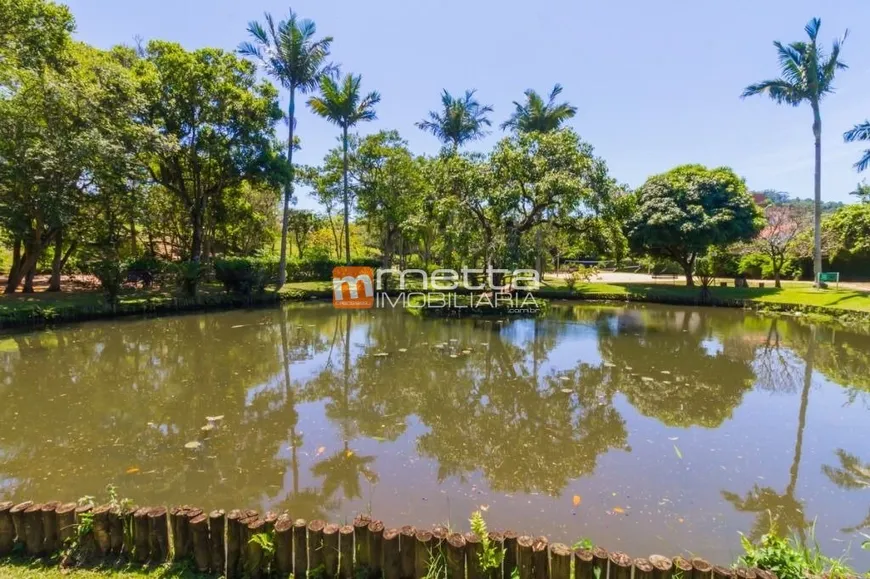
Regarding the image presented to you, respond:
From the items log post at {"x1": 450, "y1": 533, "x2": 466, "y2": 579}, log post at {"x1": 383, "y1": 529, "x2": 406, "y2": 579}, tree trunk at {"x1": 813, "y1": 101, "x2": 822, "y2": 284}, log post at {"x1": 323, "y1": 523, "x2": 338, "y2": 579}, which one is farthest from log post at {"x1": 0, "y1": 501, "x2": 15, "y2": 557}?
tree trunk at {"x1": 813, "y1": 101, "x2": 822, "y2": 284}

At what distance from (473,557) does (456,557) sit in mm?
103

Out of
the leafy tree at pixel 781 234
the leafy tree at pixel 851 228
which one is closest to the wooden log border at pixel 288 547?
the leafy tree at pixel 781 234

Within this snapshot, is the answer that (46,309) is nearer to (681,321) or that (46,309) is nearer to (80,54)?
(80,54)

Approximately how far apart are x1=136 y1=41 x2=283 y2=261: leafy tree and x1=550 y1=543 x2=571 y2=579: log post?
59.1 ft

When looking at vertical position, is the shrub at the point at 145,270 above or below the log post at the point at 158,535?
above

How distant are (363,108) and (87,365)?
1799cm

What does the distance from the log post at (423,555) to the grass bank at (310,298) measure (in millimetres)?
14424

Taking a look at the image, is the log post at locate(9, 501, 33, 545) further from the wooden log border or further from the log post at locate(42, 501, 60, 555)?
the log post at locate(42, 501, 60, 555)

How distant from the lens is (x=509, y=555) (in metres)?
2.62

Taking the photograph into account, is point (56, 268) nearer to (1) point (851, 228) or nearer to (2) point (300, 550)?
(2) point (300, 550)

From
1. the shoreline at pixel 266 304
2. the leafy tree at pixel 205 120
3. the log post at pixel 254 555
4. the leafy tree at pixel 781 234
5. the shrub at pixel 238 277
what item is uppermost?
the leafy tree at pixel 205 120

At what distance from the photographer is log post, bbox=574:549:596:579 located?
8.10ft

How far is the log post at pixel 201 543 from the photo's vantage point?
2.79 meters

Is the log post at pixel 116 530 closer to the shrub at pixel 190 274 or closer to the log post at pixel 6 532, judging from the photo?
the log post at pixel 6 532
